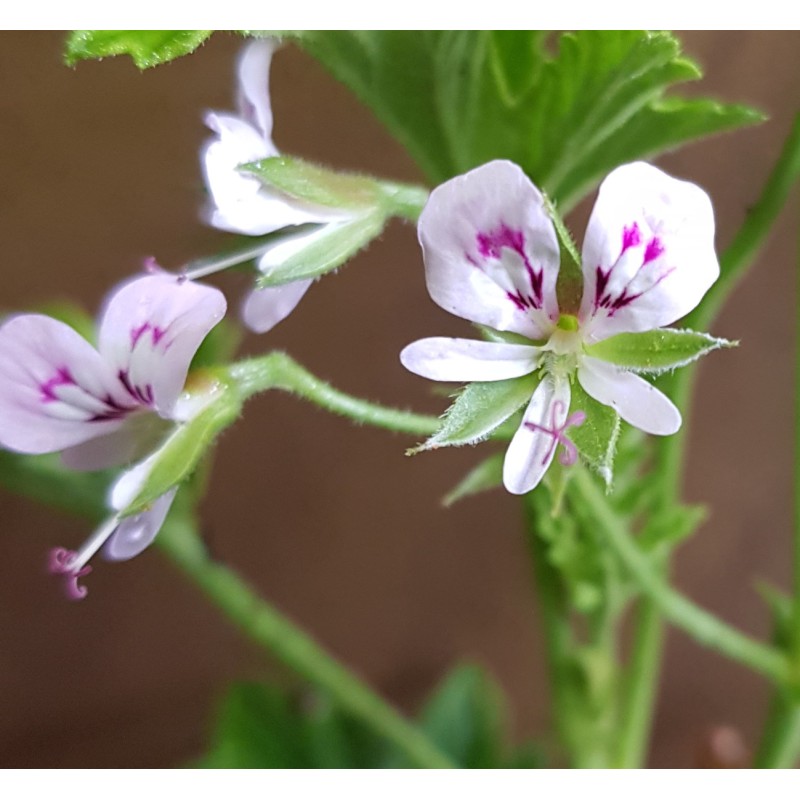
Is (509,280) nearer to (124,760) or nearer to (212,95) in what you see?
(212,95)

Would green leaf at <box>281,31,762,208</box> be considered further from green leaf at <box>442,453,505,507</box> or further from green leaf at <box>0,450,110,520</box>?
green leaf at <box>0,450,110,520</box>

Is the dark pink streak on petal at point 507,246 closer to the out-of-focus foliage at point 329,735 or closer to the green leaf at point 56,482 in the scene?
the green leaf at point 56,482

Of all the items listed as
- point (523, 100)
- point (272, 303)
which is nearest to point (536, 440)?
point (272, 303)

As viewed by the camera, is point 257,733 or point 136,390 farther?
Result: point 257,733

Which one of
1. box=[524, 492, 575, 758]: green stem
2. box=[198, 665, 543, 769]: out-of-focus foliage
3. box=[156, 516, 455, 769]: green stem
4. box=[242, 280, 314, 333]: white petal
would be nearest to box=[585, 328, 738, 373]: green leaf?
box=[242, 280, 314, 333]: white petal

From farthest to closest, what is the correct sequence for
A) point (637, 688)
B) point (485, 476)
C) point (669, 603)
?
point (637, 688) < point (669, 603) < point (485, 476)

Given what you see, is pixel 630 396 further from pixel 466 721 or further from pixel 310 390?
pixel 466 721

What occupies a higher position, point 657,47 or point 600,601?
point 657,47

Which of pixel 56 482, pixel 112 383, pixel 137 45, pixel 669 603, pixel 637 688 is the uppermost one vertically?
pixel 137 45
